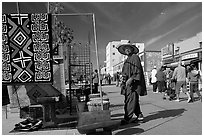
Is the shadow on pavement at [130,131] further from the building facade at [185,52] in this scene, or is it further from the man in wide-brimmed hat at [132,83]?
the building facade at [185,52]

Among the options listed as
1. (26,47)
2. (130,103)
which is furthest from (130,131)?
(26,47)

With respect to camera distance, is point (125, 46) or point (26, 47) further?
point (125, 46)

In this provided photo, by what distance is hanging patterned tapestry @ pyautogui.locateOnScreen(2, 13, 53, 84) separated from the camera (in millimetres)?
4160

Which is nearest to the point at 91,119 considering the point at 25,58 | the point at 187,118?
the point at 25,58

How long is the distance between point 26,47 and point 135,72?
2464 millimetres

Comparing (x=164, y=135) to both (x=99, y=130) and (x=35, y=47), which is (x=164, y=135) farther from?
(x=35, y=47)

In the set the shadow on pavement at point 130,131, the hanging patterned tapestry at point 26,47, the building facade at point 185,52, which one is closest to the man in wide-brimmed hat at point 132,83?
the shadow on pavement at point 130,131

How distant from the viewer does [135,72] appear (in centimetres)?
455

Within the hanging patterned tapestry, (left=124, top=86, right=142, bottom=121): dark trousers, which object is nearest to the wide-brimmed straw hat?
(left=124, top=86, right=142, bottom=121): dark trousers

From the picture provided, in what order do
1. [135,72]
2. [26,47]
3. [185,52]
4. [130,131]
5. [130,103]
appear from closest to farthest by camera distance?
1. [130,131]
2. [26,47]
3. [135,72]
4. [130,103]
5. [185,52]

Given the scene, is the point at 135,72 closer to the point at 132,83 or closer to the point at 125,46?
the point at 132,83

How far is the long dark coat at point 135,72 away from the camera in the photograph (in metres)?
4.54

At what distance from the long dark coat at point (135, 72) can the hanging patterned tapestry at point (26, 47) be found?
1765mm

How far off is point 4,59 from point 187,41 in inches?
871
